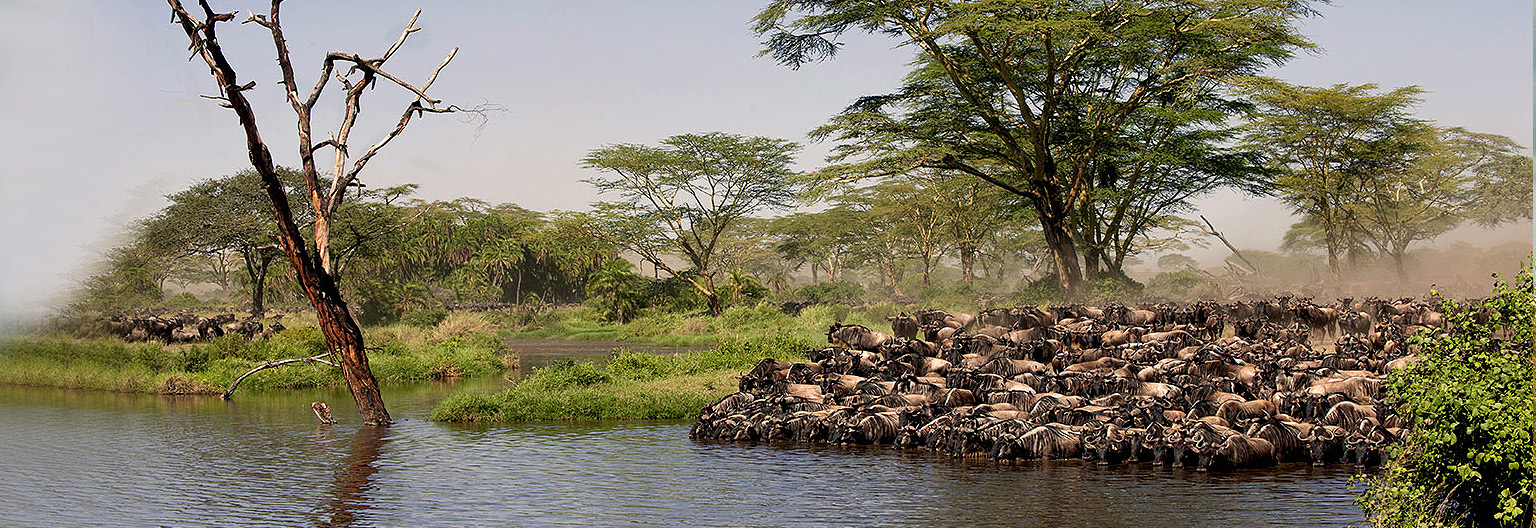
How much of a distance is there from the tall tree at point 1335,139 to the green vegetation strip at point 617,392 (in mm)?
26515

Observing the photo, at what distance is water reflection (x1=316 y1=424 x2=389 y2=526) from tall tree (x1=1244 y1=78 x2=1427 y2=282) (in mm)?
33303

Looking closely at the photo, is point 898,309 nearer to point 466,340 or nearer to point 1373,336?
point 466,340

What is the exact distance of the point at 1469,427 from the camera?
21.3 ft

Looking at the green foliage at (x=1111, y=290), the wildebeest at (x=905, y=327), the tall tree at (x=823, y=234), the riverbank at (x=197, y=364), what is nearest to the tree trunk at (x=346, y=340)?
the riverbank at (x=197, y=364)

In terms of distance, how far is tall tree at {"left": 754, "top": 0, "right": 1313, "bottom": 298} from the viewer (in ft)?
99.1

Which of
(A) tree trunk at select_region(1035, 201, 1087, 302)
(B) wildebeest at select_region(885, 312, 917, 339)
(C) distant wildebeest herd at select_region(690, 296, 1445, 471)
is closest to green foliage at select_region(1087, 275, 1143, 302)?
(A) tree trunk at select_region(1035, 201, 1087, 302)

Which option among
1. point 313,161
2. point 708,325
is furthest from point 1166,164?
point 313,161

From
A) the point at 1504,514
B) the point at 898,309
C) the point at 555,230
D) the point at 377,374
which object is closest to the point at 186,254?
the point at 555,230

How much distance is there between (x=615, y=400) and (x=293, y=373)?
31.7 ft

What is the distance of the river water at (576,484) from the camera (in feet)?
32.5

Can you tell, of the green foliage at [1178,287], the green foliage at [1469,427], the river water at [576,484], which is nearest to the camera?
the green foliage at [1469,427]

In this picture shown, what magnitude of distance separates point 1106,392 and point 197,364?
62.7ft

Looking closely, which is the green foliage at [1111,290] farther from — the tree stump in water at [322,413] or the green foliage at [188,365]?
the tree stump in water at [322,413]

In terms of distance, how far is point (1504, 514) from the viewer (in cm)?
654
